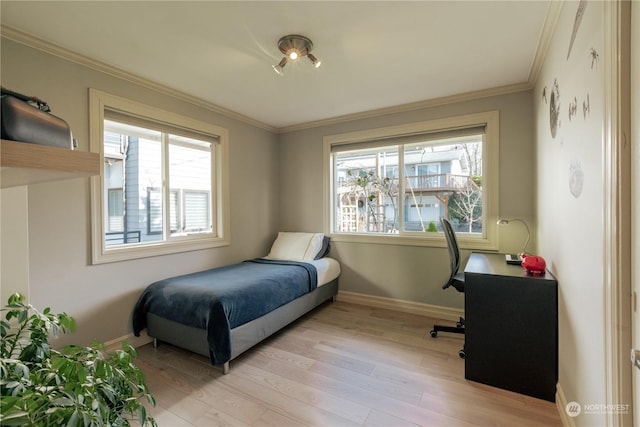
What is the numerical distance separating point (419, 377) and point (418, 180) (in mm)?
2072

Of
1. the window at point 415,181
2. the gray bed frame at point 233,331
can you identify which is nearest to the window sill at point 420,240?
the window at point 415,181

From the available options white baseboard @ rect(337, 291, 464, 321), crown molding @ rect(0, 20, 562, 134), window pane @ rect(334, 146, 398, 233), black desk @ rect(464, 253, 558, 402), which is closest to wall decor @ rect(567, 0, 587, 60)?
crown molding @ rect(0, 20, 562, 134)

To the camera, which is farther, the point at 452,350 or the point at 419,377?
the point at 452,350

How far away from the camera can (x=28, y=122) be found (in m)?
0.47

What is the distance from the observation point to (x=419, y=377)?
1989mm

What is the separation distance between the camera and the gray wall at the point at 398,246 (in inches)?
105

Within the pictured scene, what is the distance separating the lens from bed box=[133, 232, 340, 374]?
6.61 ft

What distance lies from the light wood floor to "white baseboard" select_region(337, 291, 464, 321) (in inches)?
16.7

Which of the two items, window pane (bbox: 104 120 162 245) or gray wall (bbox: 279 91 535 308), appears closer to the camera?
window pane (bbox: 104 120 162 245)

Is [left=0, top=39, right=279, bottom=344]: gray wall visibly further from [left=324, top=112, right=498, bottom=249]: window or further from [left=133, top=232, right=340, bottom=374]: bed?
[left=324, top=112, right=498, bottom=249]: window

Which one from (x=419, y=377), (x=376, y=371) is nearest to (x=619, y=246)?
(x=419, y=377)

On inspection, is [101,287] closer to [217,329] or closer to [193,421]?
[217,329]

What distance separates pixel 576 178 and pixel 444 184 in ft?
5.80

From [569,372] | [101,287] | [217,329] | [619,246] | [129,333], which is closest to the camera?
[619,246]
